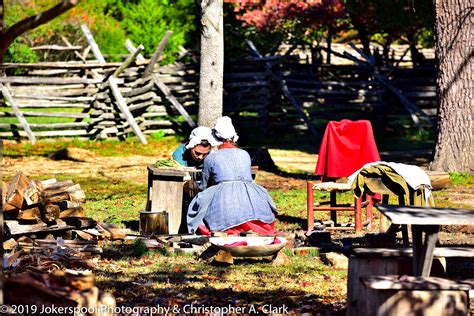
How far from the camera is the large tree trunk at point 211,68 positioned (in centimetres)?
1389

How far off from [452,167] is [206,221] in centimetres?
675

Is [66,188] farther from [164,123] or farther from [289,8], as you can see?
[289,8]

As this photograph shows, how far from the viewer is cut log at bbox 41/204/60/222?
10.5 m

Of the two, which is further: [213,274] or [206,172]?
[206,172]

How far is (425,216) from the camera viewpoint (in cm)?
695

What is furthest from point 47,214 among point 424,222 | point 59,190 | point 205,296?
point 424,222

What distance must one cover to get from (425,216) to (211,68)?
25.1ft

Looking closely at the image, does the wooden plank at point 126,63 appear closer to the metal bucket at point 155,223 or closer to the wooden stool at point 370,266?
the metal bucket at point 155,223

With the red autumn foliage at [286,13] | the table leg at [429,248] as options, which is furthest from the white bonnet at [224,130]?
the red autumn foliage at [286,13]

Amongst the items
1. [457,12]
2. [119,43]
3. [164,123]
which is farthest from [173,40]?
[457,12]

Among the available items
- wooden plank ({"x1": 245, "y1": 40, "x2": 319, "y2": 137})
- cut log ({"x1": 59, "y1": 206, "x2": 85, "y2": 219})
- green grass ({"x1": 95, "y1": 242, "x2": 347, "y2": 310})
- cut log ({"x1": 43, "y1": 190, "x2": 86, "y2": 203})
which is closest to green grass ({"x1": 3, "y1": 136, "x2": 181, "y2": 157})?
wooden plank ({"x1": 245, "y1": 40, "x2": 319, "y2": 137})

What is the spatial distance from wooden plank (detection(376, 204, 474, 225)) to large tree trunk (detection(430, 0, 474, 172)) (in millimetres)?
9023

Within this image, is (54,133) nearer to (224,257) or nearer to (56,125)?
(56,125)

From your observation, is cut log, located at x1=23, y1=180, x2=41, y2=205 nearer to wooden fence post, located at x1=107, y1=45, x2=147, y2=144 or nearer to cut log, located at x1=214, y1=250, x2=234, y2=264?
cut log, located at x1=214, y1=250, x2=234, y2=264
